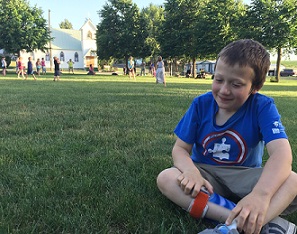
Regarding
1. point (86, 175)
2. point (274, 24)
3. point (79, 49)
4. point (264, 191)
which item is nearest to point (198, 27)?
point (274, 24)

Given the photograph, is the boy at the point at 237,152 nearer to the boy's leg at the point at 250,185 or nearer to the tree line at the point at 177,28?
the boy's leg at the point at 250,185

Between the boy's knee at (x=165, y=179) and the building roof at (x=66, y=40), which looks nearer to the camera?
the boy's knee at (x=165, y=179)

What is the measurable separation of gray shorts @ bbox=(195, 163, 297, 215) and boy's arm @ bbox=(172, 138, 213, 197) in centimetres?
17

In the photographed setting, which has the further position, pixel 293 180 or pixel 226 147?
pixel 226 147

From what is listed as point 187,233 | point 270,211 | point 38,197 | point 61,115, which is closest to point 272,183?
point 270,211

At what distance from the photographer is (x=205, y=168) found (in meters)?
2.28

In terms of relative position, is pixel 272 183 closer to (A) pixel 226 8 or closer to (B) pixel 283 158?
(B) pixel 283 158

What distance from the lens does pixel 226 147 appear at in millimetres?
2178

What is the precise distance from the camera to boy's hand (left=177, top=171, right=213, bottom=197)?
192cm

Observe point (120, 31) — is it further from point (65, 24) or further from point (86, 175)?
point (65, 24)

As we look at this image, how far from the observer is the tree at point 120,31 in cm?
4416

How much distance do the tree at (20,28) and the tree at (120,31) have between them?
7.92m

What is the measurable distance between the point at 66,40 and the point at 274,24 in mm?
51079

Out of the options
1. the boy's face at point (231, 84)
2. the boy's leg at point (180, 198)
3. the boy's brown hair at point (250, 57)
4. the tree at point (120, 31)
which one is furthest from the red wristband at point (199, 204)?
the tree at point (120, 31)
